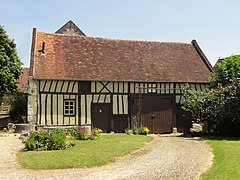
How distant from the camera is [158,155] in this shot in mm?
10305

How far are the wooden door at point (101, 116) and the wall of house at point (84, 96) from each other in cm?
23

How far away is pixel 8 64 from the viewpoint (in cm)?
2086

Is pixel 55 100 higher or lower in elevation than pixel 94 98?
lower

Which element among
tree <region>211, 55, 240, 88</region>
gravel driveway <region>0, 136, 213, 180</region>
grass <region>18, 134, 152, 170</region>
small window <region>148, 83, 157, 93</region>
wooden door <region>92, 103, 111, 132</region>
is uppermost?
tree <region>211, 55, 240, 88</region>

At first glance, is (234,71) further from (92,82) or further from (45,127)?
(45,127)

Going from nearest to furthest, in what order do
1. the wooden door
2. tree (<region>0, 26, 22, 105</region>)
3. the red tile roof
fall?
the wooden door < the red tile roof < tree (<region>0, 26, 22, 105</region>)

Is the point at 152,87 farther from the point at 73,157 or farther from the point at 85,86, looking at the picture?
the point at 73,157

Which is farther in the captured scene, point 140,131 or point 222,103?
point 140,131

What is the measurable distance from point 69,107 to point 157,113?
17.5 ft

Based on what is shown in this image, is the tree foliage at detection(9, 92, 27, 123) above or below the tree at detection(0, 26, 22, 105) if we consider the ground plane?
below

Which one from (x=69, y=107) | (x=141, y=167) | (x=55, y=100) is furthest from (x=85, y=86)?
(x=141, y=167)

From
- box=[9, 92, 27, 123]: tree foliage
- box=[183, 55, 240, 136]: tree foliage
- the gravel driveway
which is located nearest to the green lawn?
the gravel driveway

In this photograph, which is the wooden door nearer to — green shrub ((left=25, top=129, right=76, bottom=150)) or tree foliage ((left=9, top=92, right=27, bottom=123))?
tree foliage ((left=9, top=92, right=27, bottom=123))

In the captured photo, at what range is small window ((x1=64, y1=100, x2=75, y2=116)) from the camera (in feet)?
60.0
